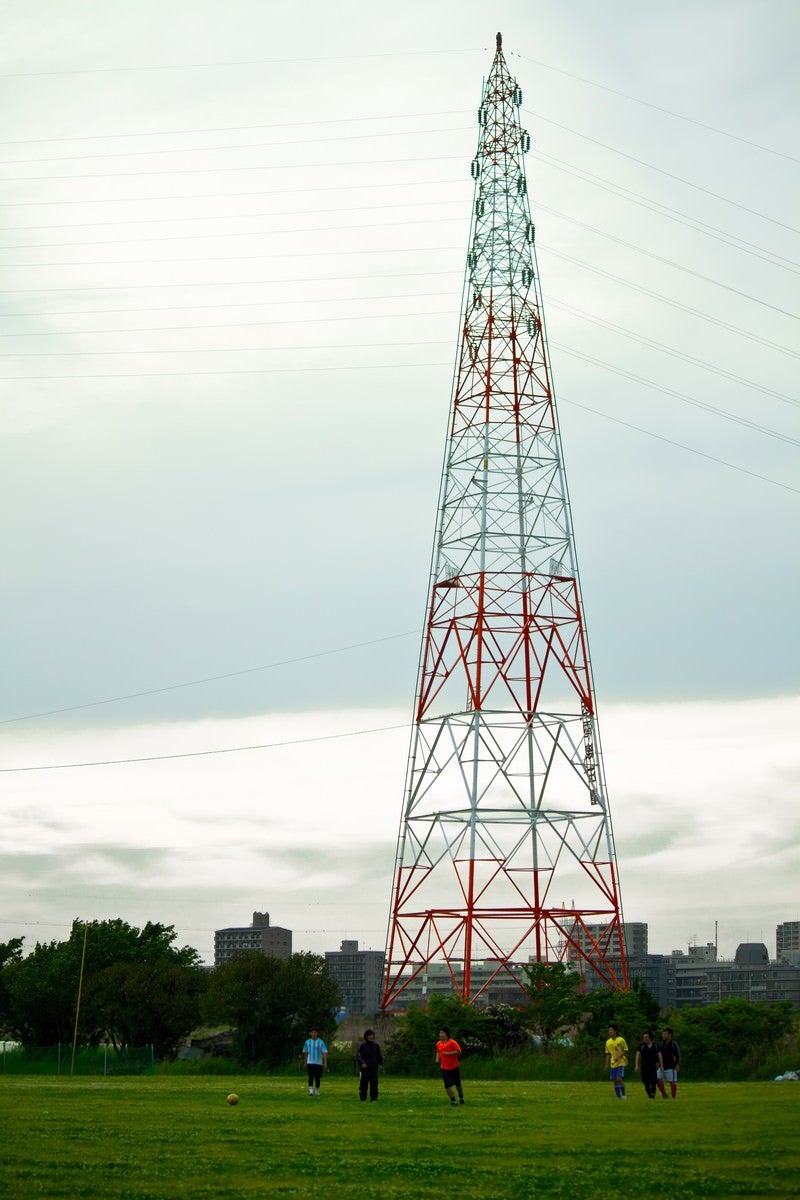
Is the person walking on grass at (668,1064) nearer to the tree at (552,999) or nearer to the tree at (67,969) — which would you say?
the tree at (552,999)

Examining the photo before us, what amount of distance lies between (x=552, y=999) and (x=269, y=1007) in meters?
10.2

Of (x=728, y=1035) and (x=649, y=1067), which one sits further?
(x=728, y=1035)

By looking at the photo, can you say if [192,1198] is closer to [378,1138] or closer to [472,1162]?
[472,1162]

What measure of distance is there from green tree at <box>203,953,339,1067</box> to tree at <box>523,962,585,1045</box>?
8018 mm

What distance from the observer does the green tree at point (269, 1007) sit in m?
52.7

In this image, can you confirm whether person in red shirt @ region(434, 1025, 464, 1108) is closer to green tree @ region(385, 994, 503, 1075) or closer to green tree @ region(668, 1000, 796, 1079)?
green tree @ region(668, 1000, 796, 1079)

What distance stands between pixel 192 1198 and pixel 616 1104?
17.4 meters

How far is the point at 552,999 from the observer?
49812mm

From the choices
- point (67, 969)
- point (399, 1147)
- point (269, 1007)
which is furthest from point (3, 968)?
point (399, 1147)

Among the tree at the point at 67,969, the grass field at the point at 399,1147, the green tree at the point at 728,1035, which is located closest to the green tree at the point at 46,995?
the tree at the point at 67,969

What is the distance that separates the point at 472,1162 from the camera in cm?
1850

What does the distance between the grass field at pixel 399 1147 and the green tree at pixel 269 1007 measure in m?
19.4

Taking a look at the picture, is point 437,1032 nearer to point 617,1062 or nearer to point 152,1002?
point 617,1062

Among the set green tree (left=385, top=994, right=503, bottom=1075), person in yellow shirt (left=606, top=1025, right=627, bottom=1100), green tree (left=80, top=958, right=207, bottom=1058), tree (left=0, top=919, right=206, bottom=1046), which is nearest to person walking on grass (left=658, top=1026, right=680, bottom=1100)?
person in yellow shirt (left=606, top=1025, right=627, bottom=1100)
